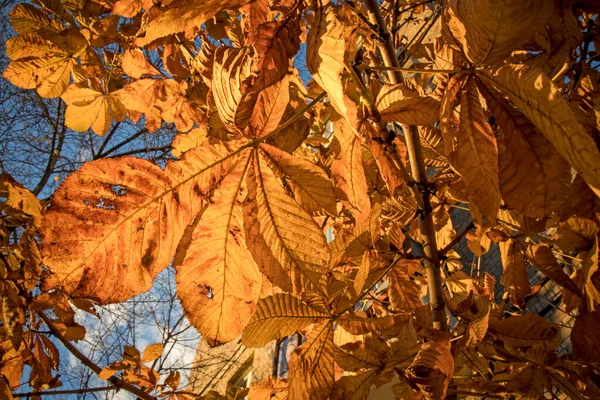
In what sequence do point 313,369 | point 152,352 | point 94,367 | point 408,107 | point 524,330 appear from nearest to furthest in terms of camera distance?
1. point 408,107
2. point 313,369
3. point 524,330
4. point 94,367
5. point 152,352

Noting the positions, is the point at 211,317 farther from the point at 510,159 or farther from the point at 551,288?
A: the point at 551,288

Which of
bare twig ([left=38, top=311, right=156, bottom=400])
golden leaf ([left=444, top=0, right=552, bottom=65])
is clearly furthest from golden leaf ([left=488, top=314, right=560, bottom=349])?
bare twig ([left=38, top=311, right=156, bottom=400])

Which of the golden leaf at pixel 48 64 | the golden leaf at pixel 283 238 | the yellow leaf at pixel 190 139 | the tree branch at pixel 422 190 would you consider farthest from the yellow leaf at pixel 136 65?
the golden leaf at pixel 283 238

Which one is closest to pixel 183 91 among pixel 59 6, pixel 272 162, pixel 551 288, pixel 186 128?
pixel 186 128

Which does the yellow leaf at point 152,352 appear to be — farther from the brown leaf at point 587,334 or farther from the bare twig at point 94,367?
the brown leaf at point 587,334

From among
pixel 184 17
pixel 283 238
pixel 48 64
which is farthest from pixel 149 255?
pixel 48 64

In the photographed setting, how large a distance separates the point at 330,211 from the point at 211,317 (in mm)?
194

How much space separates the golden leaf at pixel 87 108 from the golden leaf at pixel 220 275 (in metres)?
0.85

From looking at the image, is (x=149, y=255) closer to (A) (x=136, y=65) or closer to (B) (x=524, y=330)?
(B) (x=524, y=330)

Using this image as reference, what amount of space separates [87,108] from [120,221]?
0.89 m

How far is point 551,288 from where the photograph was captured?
2.49m

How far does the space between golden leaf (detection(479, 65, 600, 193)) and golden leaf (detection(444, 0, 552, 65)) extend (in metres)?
0.03

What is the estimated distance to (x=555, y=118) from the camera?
32cm

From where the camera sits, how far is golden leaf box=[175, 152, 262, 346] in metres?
0.46
